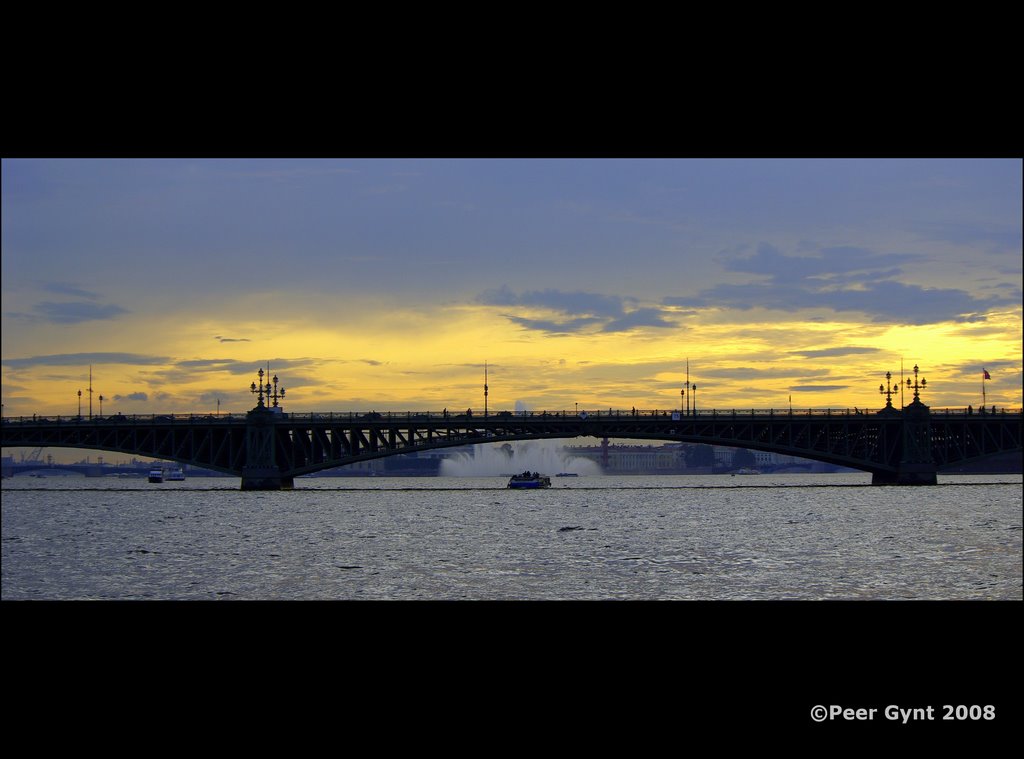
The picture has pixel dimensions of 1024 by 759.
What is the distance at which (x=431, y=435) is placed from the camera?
106812 millimetres

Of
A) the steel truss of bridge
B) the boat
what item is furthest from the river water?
the boat

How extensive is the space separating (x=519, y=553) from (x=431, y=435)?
196 feet

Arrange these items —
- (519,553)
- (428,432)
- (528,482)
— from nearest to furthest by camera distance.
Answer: (519,553) → (428,432) → (528,482)

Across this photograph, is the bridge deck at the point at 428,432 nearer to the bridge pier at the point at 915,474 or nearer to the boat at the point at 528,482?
the bridge pier at the point at 915,474

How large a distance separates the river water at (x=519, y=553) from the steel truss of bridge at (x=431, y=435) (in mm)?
8420

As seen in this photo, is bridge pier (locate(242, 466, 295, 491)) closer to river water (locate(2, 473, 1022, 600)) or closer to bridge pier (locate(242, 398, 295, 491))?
bridge pier (locate(242, 398, 295, 491))

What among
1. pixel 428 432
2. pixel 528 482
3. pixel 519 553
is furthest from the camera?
pixel 528 482

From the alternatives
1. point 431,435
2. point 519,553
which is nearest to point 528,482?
point 431,435

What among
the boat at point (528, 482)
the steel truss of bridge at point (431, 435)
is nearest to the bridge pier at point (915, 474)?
the steel truss of bridge at point (431, 435)

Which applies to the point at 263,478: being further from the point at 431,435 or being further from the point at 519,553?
the point at 519,553

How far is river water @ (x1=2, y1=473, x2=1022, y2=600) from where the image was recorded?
3425 cm
